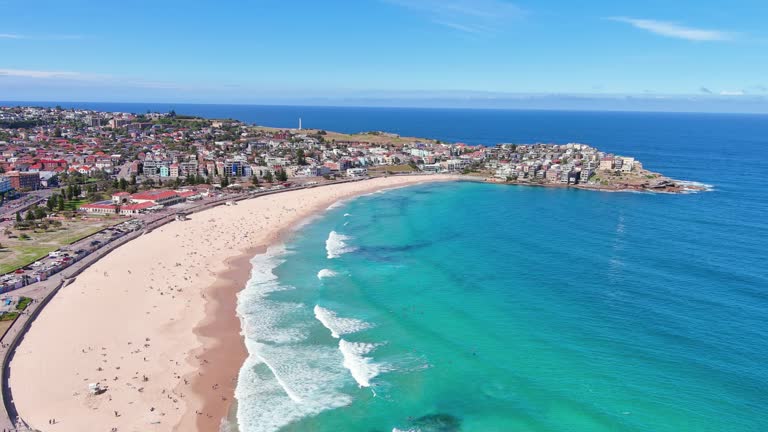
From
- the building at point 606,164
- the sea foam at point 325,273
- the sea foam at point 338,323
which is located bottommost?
the sea foam at point 338,323

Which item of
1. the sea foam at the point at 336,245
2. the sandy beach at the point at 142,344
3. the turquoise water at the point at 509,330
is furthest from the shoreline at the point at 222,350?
the sea foam at the point at 336,245

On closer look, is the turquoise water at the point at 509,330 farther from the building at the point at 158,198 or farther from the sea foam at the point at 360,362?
the building at the point at 158,198

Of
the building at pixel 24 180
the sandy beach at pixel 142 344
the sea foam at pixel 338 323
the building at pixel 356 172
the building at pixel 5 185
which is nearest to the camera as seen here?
the sandy beach at pixel 142 344

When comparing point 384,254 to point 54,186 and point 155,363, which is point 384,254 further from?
point 54,186

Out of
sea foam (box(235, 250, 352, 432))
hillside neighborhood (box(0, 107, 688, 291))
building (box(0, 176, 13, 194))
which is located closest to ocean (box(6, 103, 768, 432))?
sea foam (box(235, 250, 352, 432))

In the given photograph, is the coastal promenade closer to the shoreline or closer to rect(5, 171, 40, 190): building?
the shoreline

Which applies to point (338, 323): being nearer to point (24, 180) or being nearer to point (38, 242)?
point (38, 242)

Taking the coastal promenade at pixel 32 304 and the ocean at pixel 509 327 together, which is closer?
the coastal promenade at pixel 32 304
